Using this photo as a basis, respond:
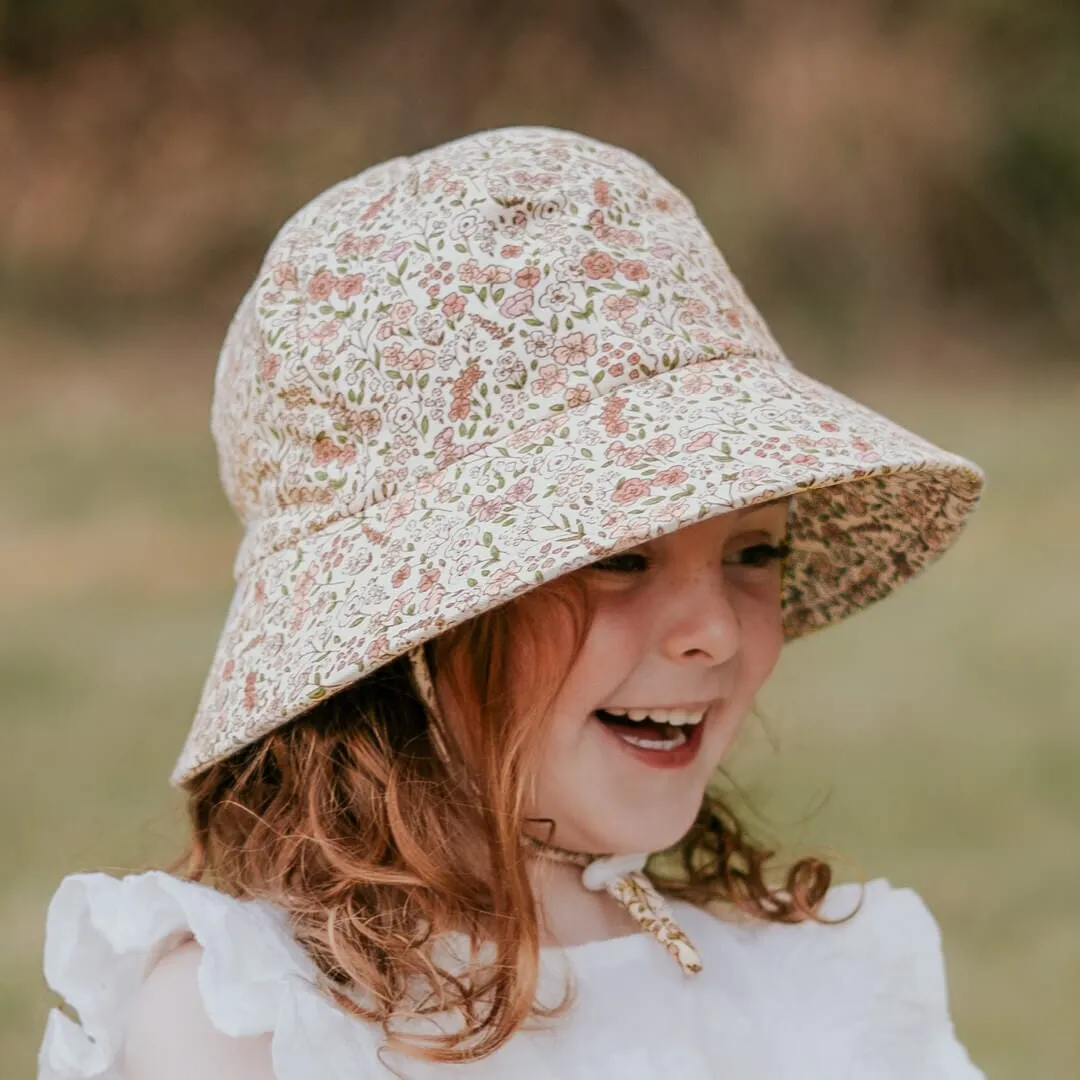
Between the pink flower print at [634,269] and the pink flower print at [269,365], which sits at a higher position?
the pink flower print at [634,269]

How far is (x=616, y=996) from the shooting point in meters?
0.94

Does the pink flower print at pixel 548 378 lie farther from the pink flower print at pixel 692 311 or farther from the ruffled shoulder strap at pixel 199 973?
the ruffled shoulder strap at pixel 199 973

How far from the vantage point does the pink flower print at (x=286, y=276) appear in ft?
3.08

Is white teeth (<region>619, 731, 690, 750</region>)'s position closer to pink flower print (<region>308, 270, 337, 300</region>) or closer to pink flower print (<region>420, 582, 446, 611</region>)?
pink flower print (<region>420, 582, 446, 611</region>)

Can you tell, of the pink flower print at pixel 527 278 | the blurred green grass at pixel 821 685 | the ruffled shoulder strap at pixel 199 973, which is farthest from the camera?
the blurred green grass at pixel 821 685

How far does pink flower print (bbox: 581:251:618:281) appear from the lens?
891mm

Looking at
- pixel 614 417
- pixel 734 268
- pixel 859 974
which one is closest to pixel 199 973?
pixel 614 417

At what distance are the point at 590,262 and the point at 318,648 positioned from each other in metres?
0.28

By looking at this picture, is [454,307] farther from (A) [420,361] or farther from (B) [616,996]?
(B) [616,996]

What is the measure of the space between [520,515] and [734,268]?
230 centimetres

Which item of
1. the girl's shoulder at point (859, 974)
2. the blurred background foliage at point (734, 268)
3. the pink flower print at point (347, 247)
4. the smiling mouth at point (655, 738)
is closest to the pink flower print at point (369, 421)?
the pink flower print at point (347, 247)

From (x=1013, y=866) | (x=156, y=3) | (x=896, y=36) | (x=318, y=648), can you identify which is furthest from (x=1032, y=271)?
(x=318, y=648)

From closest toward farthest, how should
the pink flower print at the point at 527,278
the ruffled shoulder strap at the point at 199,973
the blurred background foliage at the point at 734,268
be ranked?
1. the ruffled shoulder strap at the point at 199,973
2. the pink flower print at the point at 527,278
3. the blurred background foliage at the point at 734,268

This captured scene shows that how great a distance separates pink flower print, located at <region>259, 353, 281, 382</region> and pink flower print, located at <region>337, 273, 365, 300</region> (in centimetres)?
5
